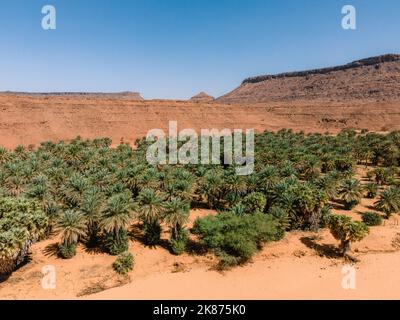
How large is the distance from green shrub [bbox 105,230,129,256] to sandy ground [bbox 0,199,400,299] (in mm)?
1041

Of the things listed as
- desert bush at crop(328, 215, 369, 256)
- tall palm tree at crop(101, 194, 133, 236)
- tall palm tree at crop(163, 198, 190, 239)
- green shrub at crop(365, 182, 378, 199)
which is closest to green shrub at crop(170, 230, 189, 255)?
tall palm tree at crop(163, 198, 190, 239)

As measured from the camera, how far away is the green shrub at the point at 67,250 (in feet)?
112

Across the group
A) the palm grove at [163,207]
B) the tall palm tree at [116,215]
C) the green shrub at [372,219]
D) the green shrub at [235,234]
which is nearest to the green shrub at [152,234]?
the palm grove at [163,207]

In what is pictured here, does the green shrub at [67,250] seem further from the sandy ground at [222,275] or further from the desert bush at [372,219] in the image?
the desert bush at [372,219]

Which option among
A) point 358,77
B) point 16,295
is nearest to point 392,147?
point 16,295

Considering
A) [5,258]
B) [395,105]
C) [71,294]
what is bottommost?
[71,294]

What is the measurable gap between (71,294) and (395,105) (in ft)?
473

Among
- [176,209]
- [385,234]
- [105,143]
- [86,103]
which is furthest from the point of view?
[86,103]

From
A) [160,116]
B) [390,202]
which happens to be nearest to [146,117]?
[160,116]

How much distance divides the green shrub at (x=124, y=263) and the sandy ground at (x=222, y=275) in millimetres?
632

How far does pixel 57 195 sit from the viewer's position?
41.1m

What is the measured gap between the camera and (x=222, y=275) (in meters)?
32.1

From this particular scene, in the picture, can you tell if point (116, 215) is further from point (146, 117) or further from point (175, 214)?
point (146, 117)

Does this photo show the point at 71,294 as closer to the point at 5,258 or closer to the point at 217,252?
the point at 5,258
